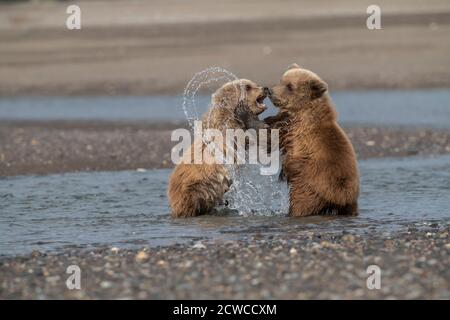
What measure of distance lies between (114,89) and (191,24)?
8.59 meters

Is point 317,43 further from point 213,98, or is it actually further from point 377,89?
point 213,98

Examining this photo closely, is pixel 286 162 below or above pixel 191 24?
below

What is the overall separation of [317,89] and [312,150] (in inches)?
23.7

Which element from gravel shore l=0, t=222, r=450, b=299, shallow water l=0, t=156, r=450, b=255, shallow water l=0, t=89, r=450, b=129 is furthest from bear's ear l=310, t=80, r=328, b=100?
shallow water l=0, t=89, r=450, b=129

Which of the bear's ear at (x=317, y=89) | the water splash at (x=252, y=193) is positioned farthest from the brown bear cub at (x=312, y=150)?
the water splash at (x=252, y=193)

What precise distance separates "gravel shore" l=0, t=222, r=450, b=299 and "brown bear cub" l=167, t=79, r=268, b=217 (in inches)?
39.5

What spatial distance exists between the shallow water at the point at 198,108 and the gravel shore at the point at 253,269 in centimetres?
780

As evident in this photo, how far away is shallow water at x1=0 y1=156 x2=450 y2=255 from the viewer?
8527 mm

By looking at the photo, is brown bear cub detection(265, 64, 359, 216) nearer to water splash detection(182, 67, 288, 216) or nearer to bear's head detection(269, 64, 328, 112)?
bear's head detection(269, 64, 328, 112)

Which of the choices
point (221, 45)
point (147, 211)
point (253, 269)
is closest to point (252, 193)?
point (147, 211)

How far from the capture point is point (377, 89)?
1894 centimetres

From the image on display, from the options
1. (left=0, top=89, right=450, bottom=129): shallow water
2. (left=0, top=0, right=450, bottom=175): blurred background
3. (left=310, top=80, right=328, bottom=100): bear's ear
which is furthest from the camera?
(left=0, top=89, right=450, bottom=129): shallow water
